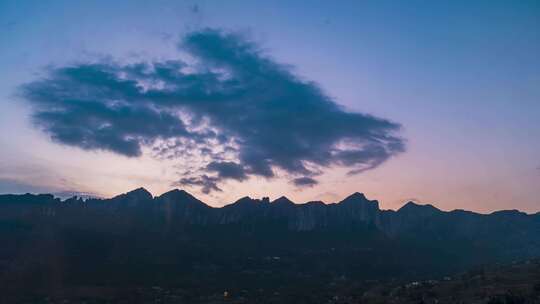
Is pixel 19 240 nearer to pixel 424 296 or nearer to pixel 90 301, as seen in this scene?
pixel 90 301

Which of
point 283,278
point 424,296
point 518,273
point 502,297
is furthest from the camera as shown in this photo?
point 283,278

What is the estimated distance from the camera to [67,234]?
181625mm

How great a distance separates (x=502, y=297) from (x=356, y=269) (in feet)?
375

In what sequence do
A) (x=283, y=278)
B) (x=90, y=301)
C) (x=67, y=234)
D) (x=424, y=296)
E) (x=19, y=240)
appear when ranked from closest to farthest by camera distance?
(x=424, y=296)
(x=90, y=301)
(x=283, y=278)
(x=19, y=240)
(x=67, y=234)

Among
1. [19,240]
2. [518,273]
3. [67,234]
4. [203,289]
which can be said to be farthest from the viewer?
[67,234]

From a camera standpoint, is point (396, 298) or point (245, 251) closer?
point (396, 298)

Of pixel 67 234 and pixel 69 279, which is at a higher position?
pixel 67 234

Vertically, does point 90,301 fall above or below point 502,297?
below

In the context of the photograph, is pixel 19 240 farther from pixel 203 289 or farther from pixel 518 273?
pixel 518 273

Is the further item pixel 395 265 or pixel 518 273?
pixel 395 265

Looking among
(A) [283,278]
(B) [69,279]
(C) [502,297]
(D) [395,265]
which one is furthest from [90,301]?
(D) [395,265]

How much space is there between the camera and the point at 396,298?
74.6 metres

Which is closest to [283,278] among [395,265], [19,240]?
[395,265]

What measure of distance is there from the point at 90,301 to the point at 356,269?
99.6 metres
